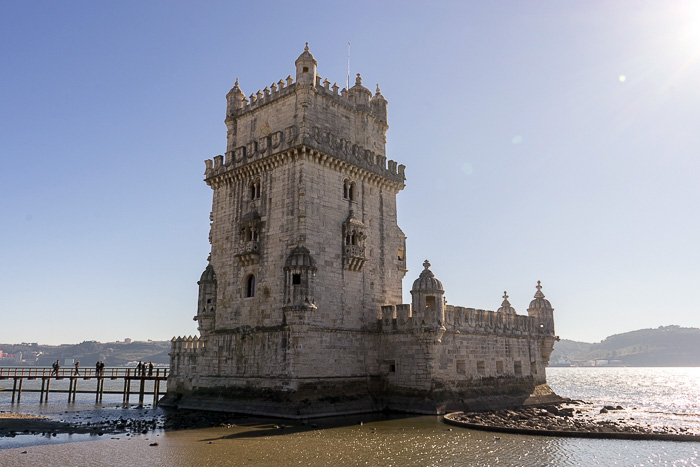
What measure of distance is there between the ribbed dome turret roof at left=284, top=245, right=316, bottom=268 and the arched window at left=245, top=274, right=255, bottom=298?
12.1ft

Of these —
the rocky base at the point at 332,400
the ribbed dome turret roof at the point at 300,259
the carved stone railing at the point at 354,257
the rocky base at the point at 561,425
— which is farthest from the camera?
the carved stone railing at the point at 354,257

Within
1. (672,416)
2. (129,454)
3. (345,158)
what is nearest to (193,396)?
(129,454)

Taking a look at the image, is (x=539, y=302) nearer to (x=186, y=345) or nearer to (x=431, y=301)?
(x=431, y=301)

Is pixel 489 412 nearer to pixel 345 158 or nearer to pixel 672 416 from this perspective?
pixel 672 416

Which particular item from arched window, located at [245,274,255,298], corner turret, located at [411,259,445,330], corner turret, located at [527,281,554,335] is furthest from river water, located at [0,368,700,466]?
corner turret, located at [527,281,554,335]

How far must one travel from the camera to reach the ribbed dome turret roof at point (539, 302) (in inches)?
1800

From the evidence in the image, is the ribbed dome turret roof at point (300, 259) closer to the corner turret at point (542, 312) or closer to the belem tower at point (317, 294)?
the belem tower at point (317, 294)

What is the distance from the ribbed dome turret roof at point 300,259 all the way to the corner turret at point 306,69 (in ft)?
34.8

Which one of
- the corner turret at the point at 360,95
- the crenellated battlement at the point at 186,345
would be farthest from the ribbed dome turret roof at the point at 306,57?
the crenellated battlement at the point at 186,345

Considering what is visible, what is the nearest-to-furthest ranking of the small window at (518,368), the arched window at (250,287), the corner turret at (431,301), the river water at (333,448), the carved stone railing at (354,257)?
the river water at (333,448) → the corner turret at (431,301) → the carved stone railing at (354,257) → the arched window at (250,287) → the small window at (518,368)

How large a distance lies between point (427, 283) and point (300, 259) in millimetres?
7669

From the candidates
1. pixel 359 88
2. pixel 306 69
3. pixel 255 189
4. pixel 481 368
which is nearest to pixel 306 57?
pixel 306 69

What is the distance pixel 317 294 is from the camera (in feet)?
106

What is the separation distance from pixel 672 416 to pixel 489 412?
44.8ft
